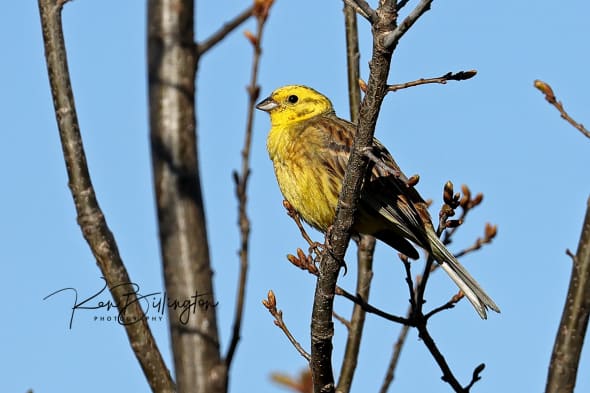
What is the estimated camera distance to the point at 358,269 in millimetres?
5586

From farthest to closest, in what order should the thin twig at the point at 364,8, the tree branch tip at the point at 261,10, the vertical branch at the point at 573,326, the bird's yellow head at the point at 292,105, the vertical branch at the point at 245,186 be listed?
the bird's yellow head at the point at 292,105
the vertical branch at the point at 573,326
the thin twig at the point at 364,8
the tree branch tip at the point at 261,10
the vertical branch at the point at 245,186

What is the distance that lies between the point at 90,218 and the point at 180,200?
1029mm

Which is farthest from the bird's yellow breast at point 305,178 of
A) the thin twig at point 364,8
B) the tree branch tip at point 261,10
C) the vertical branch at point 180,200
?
the vertical branch at point 180,200

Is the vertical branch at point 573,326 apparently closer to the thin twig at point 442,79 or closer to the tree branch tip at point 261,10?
the thin twig at point 442,79

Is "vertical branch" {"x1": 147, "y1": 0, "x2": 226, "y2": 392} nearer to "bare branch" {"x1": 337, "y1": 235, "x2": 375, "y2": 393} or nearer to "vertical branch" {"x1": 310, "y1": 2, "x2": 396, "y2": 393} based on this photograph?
"vertical branch" {"x1": 310, "y1": 2, "x2": 396, "y2": 393}

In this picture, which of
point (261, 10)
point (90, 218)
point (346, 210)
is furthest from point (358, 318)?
point (261, 10)

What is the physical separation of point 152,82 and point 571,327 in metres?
1.92

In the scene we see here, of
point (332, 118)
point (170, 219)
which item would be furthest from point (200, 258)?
point (332, 118)

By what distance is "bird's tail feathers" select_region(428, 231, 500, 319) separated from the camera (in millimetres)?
4922

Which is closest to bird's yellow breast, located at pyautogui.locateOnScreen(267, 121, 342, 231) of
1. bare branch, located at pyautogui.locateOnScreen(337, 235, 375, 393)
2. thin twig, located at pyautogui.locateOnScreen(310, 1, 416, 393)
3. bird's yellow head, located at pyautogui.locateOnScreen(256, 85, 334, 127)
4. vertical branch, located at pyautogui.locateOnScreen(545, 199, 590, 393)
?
bare branch, located at pyautogui.locateOnScreen(337, 235, 375, 393)

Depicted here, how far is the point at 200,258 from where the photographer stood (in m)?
2.12

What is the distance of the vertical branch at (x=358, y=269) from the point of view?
4.95m

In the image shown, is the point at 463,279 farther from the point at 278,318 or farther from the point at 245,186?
the point at 245,186

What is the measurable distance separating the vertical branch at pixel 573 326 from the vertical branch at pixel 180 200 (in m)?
1.67
